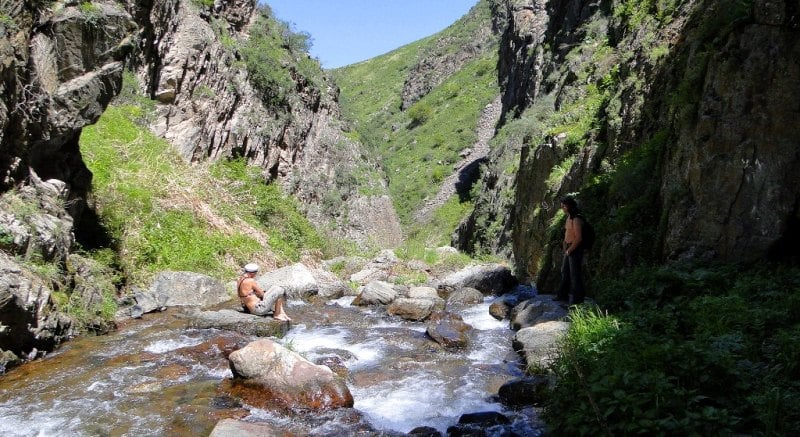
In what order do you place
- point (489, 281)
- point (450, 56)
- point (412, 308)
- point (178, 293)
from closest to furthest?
point (412, 308), point (178, 293), point (489, 281), point (450, 56)

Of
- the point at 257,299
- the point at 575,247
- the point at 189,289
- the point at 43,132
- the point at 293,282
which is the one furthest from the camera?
the point at 293,282

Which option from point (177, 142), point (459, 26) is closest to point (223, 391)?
point (177, 142)

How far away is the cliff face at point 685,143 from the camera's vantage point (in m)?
6.51

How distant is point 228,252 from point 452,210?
2422cm

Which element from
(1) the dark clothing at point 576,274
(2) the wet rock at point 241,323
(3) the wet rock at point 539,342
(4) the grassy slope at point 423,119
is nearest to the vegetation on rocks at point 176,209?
(2) the wet rock at point 241,323

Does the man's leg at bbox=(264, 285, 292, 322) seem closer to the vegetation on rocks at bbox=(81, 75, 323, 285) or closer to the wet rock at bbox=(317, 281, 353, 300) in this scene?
the vegetation on rocks at bbox=(81, 75, 323, 285)

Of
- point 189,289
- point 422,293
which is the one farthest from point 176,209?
point 422,293

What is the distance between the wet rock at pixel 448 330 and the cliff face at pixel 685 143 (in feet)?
7.95

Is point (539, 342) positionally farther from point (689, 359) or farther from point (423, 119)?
point (423, 119)

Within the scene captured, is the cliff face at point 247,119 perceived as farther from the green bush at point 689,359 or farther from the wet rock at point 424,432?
the green bush at point 689,359

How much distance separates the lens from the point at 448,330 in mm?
9922

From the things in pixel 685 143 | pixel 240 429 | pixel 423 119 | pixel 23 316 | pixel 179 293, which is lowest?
pixel 240 429

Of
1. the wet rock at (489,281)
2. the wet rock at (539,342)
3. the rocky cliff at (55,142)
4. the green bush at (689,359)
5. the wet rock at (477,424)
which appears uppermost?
the rocky cliff at (55,142)

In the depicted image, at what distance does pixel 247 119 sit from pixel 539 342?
57.6 ft
